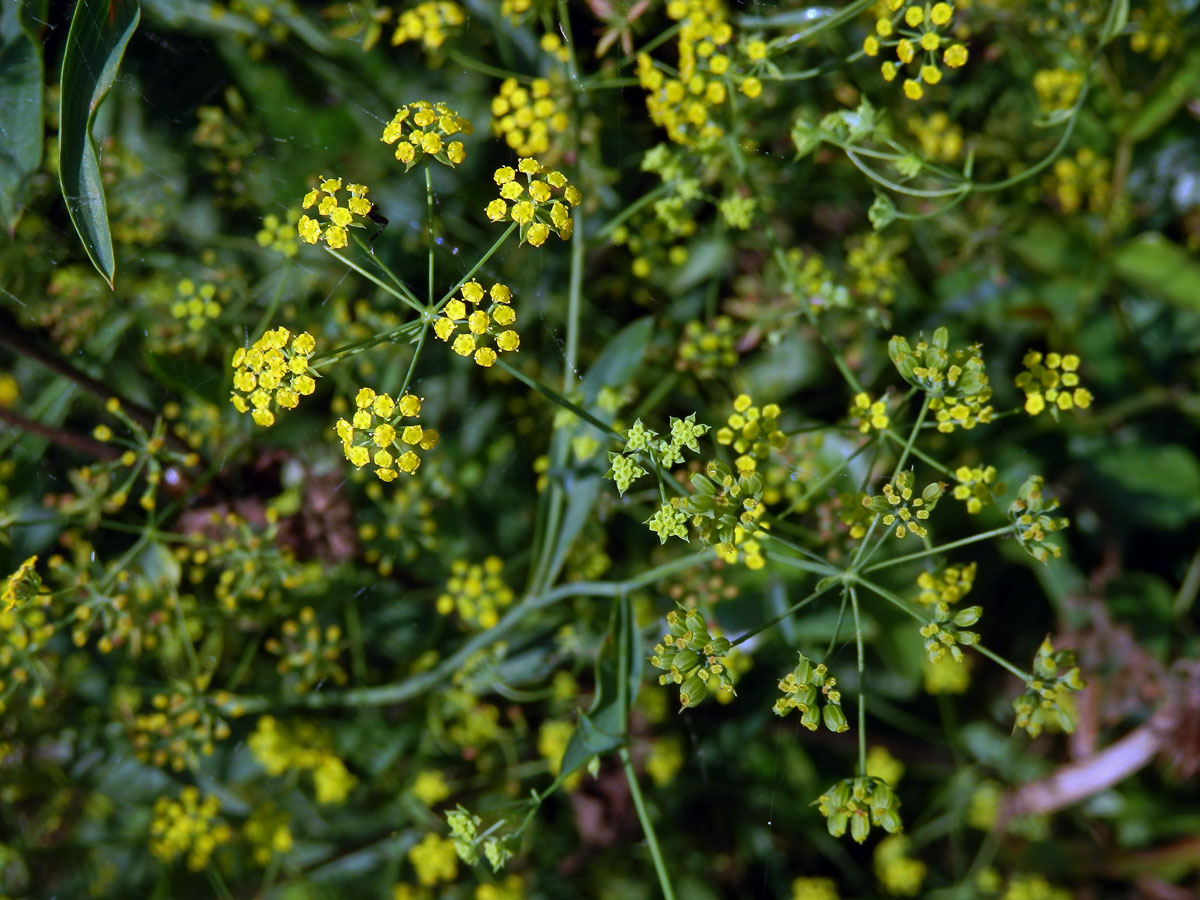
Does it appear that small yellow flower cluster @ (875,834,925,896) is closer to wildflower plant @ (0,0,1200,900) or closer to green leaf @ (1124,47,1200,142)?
wildflower plant @ (0,0,1200,900)

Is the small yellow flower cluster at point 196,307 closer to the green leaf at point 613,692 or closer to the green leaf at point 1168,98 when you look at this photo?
the green leaf at point 613,692

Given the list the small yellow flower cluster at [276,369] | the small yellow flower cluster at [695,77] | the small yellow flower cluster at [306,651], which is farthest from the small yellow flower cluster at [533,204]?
the small yellow flower cluster at [306,651]

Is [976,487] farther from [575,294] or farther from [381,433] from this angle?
[381,433]

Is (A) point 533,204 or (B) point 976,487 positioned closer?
(A) point 533,204

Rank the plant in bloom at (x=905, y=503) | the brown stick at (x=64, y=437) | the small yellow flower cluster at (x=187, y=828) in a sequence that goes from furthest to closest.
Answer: the small yellow flower cluster at (x=187, y=828)
the brown stick at (x=64, y=437)
the plant in bloom at (x=905, y=503)

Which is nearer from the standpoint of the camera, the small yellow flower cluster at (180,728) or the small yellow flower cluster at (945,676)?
the small yellow flower cluster at (180,728)

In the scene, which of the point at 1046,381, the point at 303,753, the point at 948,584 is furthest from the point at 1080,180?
the point at 303,753
